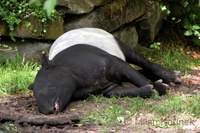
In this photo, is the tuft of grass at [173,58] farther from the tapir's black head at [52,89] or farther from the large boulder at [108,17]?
the tapir's black head at [52,89]

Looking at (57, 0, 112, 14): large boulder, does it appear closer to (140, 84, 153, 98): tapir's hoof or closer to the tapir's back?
the tapir's back

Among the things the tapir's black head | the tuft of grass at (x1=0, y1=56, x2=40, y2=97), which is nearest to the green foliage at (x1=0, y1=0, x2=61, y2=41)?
the tuft of grass at (x1=0, y1=56, x2=40, y2=97)

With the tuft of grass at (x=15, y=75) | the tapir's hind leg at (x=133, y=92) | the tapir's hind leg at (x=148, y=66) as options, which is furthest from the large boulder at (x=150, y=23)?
the tapir's hind leg at (x=133, y=92)

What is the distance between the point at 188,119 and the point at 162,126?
0.37m

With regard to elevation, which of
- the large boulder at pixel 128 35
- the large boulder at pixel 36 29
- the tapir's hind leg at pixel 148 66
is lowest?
the tapir's hind leg at pixel 148 66

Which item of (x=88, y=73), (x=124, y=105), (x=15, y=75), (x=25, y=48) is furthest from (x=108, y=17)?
(x=124, y=105)

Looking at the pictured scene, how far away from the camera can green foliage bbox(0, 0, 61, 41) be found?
644 centimetres

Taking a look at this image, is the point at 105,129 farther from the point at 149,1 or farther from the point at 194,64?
the point at 149,1

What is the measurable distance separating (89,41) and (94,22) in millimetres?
1563

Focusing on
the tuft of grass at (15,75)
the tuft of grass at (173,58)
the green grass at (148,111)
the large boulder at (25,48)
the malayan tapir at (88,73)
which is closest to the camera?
the green grass at (148,111)

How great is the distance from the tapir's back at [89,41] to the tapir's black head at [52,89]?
96 cm

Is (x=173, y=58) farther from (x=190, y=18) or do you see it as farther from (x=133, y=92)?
(x=133, y=92)

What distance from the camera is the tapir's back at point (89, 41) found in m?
5.75

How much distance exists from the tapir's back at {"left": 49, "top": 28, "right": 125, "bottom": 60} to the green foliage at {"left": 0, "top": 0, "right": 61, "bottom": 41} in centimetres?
90
